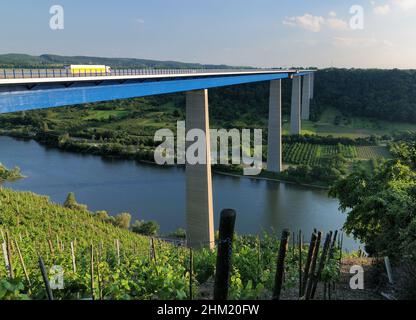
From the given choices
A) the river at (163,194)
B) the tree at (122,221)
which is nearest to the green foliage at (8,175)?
the river at (163,194)

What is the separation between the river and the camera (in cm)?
1766

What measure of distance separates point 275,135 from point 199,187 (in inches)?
551

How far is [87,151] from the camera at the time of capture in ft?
111

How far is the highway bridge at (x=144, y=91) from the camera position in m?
6.64

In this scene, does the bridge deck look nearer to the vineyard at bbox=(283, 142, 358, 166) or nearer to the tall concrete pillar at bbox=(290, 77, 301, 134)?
the vineyard at bbox=(283, 142, 358, 166)

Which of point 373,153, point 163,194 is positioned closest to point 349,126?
point 373,153

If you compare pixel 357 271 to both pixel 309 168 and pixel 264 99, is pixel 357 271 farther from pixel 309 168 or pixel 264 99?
pixel 264 99

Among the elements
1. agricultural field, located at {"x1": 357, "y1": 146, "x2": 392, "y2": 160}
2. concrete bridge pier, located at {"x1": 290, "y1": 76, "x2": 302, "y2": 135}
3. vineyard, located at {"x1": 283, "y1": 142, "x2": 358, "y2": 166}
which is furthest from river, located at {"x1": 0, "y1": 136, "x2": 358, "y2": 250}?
concrete bridge pier, located at {"x1": 290, "y1": 76, "x2": 302, "y2": 135}

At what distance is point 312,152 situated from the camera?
1195 inches

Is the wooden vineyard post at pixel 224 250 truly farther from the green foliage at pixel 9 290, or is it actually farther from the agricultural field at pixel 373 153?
the agricultural field at pixel 373 153

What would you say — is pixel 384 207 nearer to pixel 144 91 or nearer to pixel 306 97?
pixel 144 91

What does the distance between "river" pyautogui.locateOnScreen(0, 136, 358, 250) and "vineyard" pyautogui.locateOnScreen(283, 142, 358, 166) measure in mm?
5412

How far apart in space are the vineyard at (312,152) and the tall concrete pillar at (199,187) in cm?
1546
